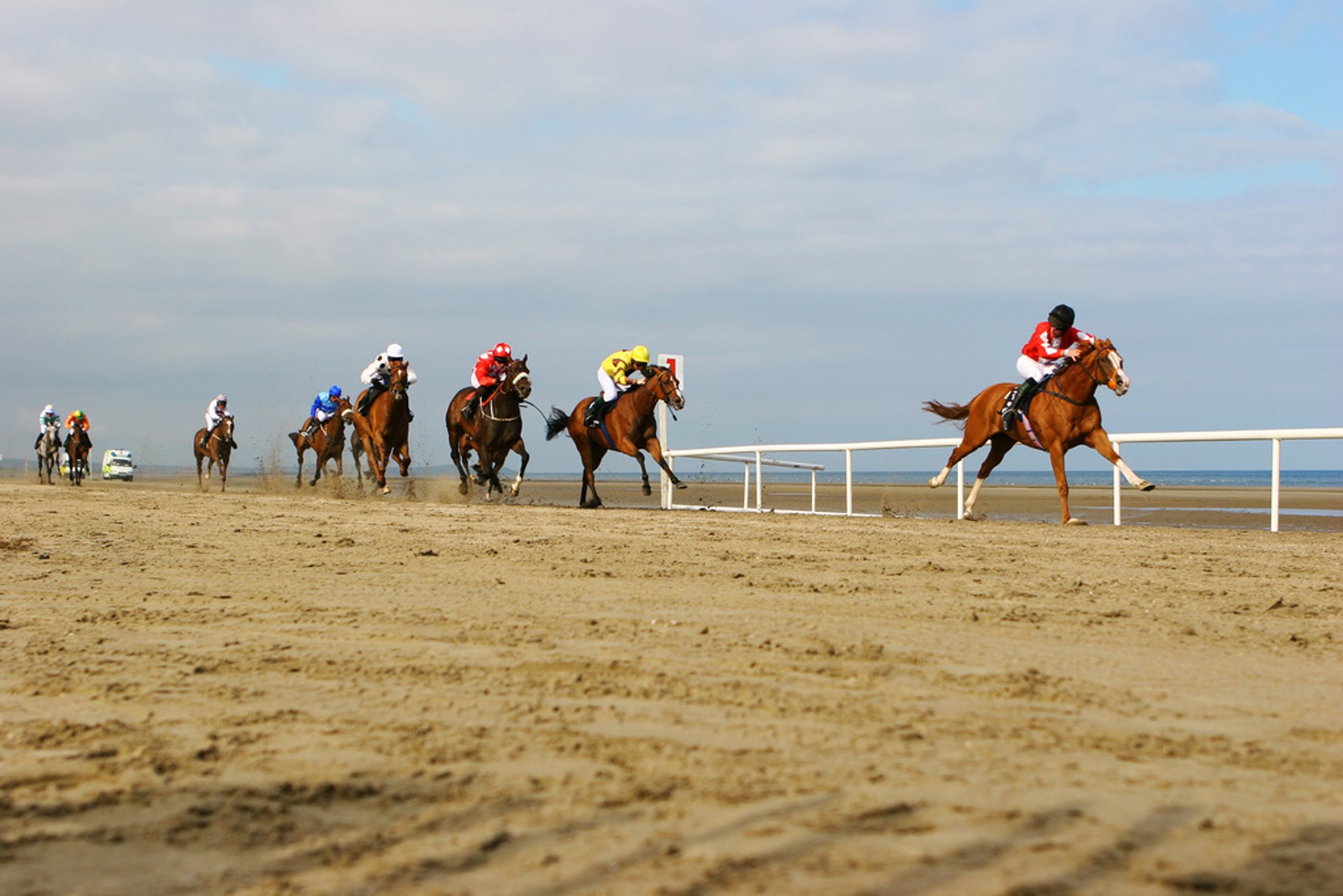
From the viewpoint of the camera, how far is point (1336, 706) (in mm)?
3711

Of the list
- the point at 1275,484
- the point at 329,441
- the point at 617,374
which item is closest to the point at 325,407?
the point at 329,441

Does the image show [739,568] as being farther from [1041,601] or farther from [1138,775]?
[1138,775]

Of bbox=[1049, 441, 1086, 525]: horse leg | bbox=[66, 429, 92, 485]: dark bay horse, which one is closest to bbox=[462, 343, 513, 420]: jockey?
bbox=[1049, 441, 1086, 525]: horse leg

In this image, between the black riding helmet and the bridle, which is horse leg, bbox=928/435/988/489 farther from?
the bridle

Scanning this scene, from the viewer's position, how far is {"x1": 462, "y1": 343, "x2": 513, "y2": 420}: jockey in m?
18.0

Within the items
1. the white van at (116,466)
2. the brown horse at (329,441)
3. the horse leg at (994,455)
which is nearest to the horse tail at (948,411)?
the horse leg at (994,455)

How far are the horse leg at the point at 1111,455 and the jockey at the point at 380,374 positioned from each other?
10342 mm

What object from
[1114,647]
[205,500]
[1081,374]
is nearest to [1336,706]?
[1114,647]

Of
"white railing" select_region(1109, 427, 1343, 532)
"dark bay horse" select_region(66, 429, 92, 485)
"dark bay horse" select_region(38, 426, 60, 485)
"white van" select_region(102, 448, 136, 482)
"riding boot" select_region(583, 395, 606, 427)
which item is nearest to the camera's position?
"white railing" select_region(1109, 427, 1343, 532)

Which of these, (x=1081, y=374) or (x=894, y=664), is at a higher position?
(x=1081, y=374)

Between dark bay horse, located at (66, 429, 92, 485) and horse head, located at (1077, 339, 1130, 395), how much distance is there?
79.5 ft

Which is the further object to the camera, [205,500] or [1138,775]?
[205,500]

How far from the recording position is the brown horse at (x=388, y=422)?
18.8 metres

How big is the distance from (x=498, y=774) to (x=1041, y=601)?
3600 mm
